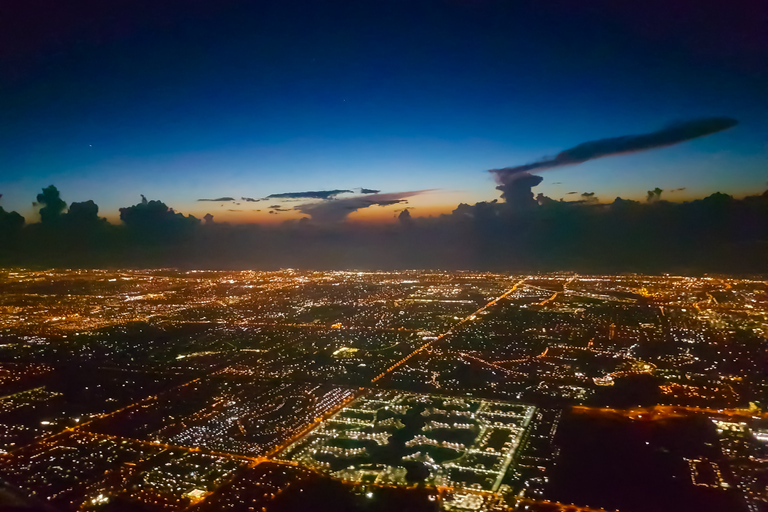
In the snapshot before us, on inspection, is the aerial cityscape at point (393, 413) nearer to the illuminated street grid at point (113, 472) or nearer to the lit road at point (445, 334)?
the illuminated street grid at point (113, 472)

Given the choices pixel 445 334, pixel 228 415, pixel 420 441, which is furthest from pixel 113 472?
pixel 445 334

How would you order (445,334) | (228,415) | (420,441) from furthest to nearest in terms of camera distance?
(445,334)
(228,415)
(420,441)

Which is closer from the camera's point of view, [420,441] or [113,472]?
[113,472]

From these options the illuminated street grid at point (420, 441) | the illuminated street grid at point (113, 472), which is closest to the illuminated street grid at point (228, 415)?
the illuminated street grid at point (113, 472)

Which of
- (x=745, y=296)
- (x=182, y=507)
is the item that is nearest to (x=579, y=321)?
(x=745, y=296)

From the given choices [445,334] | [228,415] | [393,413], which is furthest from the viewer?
[445,334]

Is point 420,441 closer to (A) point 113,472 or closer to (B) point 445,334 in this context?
(A) point 113,472

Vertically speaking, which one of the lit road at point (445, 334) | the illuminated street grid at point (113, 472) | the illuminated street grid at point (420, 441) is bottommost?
the lit road at point (445, 334)

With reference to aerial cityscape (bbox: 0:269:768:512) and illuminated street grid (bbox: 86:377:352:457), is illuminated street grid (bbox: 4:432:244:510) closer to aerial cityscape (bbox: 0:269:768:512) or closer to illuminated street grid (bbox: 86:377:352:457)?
aerial cityscape (bbox: 0:269:768:512)
